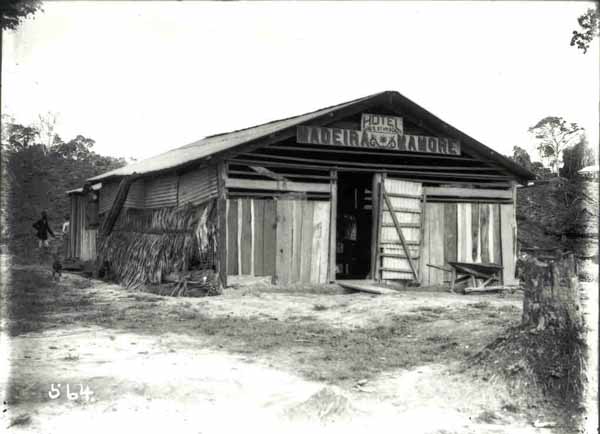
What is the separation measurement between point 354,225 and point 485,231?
432 centimetres

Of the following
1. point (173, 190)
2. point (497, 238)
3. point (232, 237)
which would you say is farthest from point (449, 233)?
point (173, 190)

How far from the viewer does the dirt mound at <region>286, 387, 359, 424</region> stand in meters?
5.30

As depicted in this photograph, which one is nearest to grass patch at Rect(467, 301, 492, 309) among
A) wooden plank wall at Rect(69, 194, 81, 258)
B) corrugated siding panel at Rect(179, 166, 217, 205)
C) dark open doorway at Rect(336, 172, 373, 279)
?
corrugated siding panel at Rect(179, 166, 217, 205)

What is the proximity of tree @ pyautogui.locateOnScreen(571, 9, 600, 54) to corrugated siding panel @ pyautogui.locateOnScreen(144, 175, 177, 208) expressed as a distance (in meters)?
9.55

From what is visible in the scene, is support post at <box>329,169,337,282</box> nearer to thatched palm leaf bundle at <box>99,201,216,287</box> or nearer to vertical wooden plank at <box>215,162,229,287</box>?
vertical wooden plank at <box>215,162,229,287</box>

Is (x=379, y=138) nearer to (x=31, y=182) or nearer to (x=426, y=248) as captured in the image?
(x=426, y=248)

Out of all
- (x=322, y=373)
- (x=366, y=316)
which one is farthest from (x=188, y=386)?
(x=366, y=316)

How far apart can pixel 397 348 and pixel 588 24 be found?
608cm

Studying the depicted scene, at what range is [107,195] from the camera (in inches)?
831

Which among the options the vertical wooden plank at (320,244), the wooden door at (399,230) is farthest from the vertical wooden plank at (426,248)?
the vertical wooden plank at (320,244)

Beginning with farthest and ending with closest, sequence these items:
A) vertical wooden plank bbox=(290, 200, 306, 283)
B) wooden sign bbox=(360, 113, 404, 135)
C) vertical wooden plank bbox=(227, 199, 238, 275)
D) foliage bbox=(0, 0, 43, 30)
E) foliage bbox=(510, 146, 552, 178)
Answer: foliage bbox=(510, 146, 552, 178) → wooden sign bbox=(360, 113, 404, 135) → vertical wooden plank bbox=(290, 200, 306, 283) → vertical wooden plank bbox=(227, 199, 238, 275) → foliage bbox=(0, 0, 43, 30)

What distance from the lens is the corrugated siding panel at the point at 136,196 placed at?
18297 mm

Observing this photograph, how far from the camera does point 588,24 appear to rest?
394 inches

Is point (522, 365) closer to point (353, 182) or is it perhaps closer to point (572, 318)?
point (572, 318)
